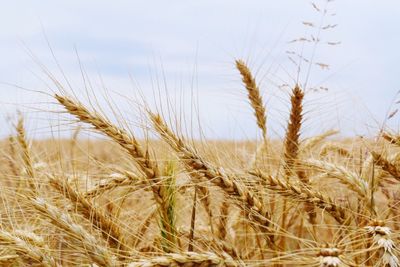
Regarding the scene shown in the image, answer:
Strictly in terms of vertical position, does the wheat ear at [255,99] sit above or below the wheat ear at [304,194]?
above

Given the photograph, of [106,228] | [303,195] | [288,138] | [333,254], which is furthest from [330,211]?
[106,228]

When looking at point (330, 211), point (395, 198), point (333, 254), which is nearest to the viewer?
point (333, 254)

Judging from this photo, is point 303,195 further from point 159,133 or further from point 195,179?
point 159,133

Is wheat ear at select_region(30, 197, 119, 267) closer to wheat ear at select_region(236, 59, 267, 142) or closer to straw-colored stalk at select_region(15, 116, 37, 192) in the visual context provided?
straw-colored stalk at select_region(15, 116, 37, 192)

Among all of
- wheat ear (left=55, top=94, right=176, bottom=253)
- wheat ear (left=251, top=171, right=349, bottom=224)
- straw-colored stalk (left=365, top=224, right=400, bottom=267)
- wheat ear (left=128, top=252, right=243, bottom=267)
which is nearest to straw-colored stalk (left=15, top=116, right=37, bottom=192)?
wheat ear (left=55, top=94, right=176, bottom=253)

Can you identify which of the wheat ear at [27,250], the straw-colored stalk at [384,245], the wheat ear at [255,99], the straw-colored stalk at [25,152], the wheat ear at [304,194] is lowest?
the wheat ear at [27,250]

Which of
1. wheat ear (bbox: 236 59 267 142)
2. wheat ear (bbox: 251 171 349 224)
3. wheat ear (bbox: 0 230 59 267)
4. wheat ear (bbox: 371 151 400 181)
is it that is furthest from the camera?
wheat ear (bbox: 236 59 267 142)

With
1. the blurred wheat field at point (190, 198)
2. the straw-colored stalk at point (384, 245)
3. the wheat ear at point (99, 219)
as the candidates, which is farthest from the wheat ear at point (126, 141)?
the straw-colored stalk at point (384, 245)

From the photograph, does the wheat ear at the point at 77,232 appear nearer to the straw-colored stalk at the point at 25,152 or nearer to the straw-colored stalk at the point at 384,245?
the straw-colored stalk at the point at 25,152

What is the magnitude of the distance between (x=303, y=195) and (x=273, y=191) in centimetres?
11

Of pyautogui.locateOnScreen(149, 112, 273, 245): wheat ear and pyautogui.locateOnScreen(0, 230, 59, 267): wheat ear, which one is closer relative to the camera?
pyautogui.locateOnScreen(0, 230, 59, 267): wheat ear

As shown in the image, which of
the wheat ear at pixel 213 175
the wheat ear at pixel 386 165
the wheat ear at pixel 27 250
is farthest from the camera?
the wheat ear at pixel 386 165

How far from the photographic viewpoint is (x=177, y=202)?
7.24 feet

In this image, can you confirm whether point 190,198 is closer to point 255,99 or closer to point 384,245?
point 255,99
